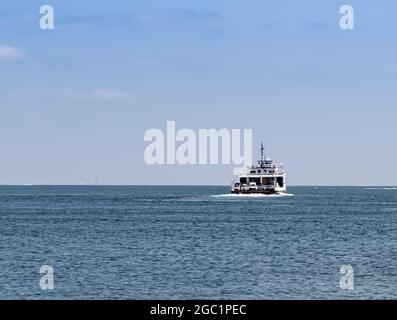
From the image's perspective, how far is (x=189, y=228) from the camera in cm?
9381

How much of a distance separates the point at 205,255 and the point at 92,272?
13.5 metres

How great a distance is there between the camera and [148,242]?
7525 centimetres

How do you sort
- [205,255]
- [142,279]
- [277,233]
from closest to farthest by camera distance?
[142,279] → [205,255] → [277,233]

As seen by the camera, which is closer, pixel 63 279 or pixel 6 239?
pixel 63 279

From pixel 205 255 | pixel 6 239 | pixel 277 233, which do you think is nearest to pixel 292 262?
pixel 205 255

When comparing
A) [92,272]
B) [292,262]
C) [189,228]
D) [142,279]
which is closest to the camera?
[142,279]
